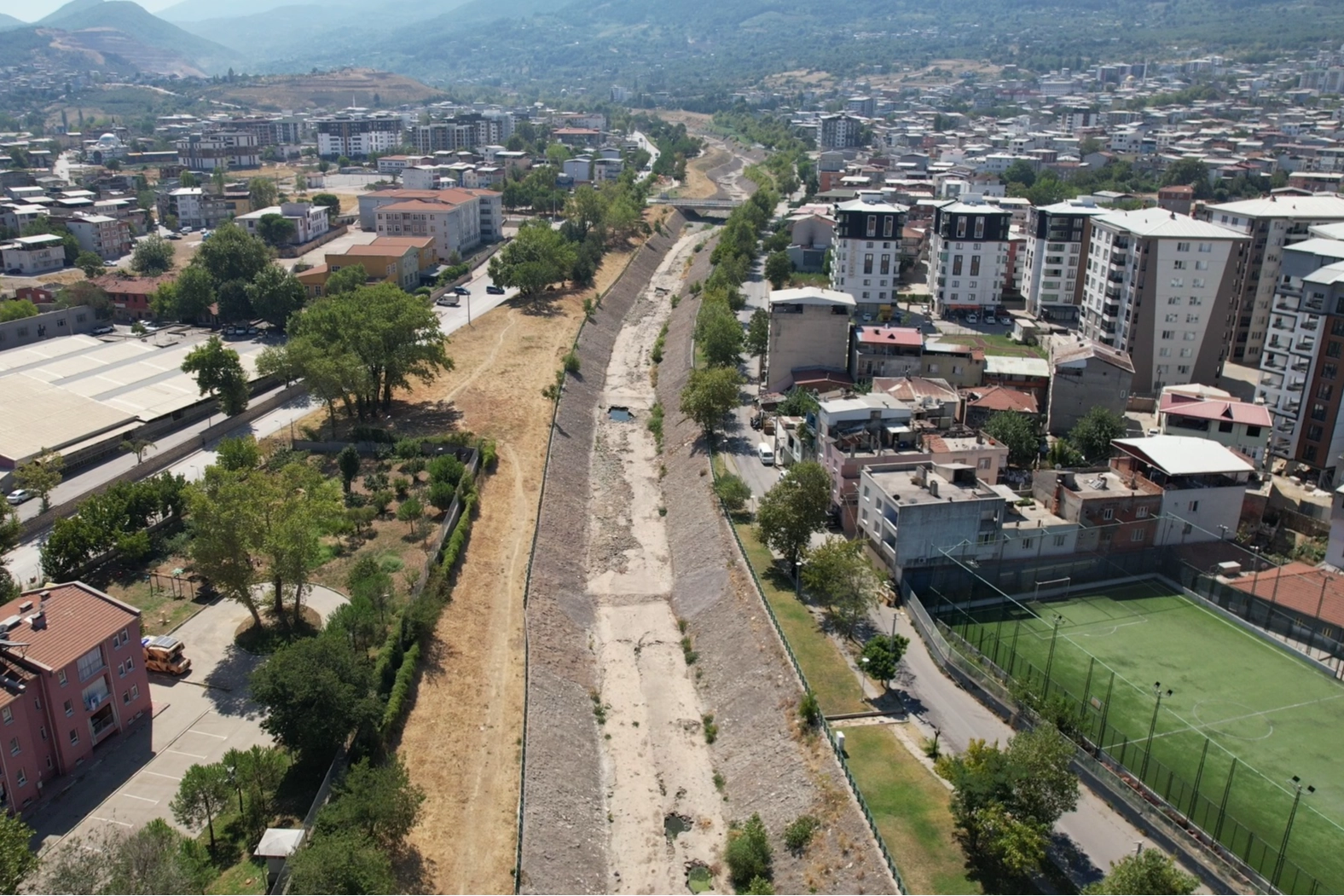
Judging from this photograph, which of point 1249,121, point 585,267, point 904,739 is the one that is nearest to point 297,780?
point 904,739

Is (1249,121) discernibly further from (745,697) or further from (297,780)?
(297,780)

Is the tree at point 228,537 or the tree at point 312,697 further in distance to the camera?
the tree at point 228,537

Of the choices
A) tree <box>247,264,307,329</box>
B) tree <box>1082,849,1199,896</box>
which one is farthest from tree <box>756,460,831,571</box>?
tree <box>247,264,307,329</box>

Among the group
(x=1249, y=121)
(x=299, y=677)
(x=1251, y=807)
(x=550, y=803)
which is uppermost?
(x=1249, y=121)

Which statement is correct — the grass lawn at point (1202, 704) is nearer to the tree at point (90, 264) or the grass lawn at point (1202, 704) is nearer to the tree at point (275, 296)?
the tree at point (275, 296)

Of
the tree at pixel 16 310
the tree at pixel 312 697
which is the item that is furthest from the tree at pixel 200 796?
the tree at pixel 16 310

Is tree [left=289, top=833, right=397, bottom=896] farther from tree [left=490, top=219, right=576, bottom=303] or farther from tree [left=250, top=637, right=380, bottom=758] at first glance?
tree [left=490, top=219, right=576, bottom=303]

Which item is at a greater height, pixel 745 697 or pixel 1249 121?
pixel 1249 121

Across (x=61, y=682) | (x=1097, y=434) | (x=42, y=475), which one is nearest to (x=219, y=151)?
(x=42, y=475)
